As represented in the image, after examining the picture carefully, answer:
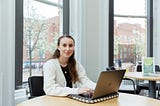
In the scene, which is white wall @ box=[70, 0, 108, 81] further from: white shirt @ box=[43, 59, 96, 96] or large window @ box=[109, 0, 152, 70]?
white shirt @ box=[43, 59, 96, 96]

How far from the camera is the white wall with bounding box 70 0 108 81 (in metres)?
4.00

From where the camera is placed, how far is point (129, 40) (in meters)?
5.00

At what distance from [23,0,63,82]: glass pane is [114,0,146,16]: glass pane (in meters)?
→ 1.48

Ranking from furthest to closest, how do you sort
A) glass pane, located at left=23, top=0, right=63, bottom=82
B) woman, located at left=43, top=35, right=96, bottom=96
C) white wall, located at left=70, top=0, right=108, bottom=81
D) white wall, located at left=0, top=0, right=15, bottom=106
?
white wall, located at left=70, top=0, right=108, bottom=81 → glass pane, located at left=23, top=0, right=63, bottom=82 → white wall, located at left=0, top=0, right=15, bottom=106 → woman, located at left=43, top=35, right=96, bottom=96

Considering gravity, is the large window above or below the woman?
above

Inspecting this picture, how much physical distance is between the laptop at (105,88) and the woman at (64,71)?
8.8 inches

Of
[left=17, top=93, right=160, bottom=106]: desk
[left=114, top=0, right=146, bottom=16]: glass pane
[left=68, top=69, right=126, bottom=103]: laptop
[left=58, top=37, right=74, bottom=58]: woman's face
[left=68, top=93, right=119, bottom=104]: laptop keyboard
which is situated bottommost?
[left=17, top=93, right=160, bottom=106]: desk

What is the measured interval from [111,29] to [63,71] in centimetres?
267

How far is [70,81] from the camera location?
2297 mm

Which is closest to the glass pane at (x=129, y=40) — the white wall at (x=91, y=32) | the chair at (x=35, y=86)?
the white wall at (x=91, y=32)

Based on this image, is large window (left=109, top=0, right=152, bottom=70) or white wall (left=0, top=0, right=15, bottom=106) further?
large window (left=109, top=0, right=152, bottom=70)

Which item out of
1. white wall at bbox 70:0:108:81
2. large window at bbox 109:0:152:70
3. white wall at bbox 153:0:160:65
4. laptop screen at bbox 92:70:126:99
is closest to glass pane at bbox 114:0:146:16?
large window at bbox 109:0:152:70

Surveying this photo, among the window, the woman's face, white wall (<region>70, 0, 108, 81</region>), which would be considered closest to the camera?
the woman's face

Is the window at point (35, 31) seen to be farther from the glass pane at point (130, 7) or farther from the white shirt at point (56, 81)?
the glass pane at point (130, 7)
